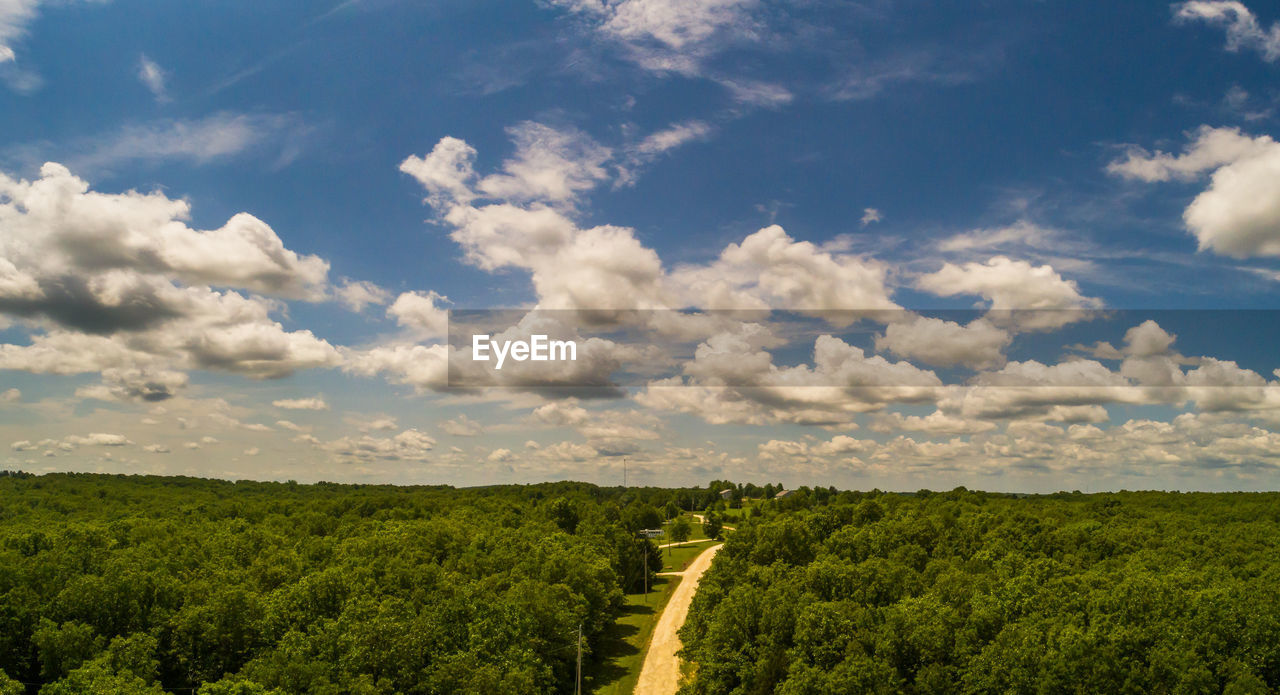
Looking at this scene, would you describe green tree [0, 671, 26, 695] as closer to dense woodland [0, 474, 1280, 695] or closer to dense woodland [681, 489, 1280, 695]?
dense woodland [0, 474, 1280, 695]

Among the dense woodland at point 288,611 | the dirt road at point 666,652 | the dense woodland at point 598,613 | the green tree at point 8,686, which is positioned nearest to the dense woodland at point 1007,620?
the dense woodland at point 598,613

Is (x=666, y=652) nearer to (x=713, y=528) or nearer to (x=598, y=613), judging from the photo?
(x=598, y=613)

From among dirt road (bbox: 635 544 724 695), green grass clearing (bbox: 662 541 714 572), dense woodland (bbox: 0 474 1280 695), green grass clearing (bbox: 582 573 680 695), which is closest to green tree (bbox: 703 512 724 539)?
green grass clearing (bbox: 662 541 714 572)

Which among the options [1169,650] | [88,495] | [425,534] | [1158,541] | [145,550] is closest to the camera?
[1169,650]

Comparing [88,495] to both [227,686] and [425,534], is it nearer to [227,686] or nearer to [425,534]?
[425,534]

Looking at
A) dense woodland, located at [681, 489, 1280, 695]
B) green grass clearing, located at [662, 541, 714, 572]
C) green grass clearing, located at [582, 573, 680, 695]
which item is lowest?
green grass clearing, located at [662, 541, 714, 572]

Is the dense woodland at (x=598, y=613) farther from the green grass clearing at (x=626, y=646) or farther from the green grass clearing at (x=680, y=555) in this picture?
the green grass clearing at (x=680, y=555)

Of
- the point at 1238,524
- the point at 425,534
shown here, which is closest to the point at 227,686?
the point at 425,534
